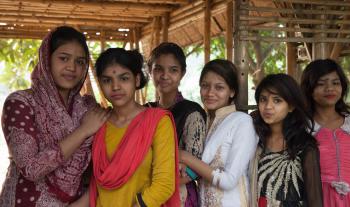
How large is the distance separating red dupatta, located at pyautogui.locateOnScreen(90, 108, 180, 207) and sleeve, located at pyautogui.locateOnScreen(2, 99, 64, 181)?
196 mm

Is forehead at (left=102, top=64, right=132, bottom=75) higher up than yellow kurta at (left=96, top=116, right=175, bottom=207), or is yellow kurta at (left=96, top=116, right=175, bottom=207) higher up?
forehead at (left=102, top=64, right=132, bottom=75)

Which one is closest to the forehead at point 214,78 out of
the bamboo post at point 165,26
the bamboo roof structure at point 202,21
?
the bamboo roof structure at point 202,21

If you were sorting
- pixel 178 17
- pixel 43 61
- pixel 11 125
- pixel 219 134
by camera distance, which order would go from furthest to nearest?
1. pixel 178 17
2. pixel 219 134
3. pixel 43 61
4. pixel 11 125

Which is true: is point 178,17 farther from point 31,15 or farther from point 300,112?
point 300,112

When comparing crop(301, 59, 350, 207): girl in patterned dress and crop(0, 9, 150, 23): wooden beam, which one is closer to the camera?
crop(301, 59, 350, 207): girl in patterned dress

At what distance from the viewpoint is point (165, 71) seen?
2.67m

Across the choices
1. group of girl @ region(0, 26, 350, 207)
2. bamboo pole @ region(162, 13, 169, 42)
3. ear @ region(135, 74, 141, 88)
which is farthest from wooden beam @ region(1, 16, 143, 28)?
ear @ region(135, 74, 141, 88)

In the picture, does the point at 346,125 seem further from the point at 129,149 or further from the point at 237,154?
the point at 129,149

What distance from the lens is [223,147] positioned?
242 cm

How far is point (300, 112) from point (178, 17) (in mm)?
A: 4412

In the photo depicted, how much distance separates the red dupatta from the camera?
2.05 metres

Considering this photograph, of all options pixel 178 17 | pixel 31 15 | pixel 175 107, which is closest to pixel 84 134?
pixel 175 107

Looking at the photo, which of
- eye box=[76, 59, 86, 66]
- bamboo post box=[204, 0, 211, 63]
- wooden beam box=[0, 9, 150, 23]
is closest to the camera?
eye box=[76, 59, 86, 66]

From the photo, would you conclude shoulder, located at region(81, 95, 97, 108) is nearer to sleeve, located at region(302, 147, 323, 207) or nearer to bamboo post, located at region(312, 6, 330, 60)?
sleeve, located at region(302, 147, 323, 207)
